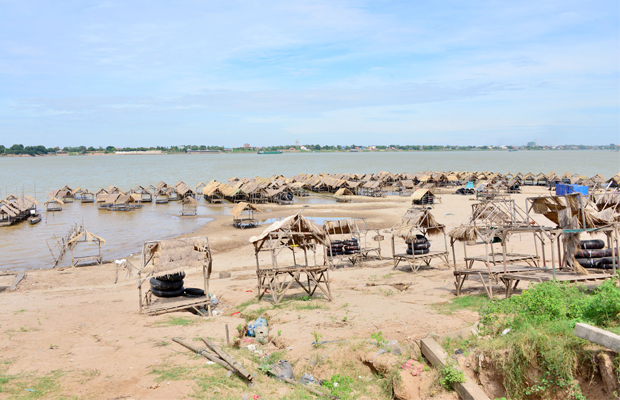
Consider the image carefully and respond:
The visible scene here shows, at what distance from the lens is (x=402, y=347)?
27.3 feet

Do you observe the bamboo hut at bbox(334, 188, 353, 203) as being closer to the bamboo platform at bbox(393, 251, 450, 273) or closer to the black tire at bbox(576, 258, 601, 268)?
the bamboo platform at bbox(393, 251, 450, 273)

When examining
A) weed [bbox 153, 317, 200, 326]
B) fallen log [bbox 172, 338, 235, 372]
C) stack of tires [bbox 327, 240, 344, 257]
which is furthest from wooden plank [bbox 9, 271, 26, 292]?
stack of tires [bbox 327, 240, 344, 257]

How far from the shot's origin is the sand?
25.6 feet

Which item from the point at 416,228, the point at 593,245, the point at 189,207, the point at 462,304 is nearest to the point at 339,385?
the point at 462,304

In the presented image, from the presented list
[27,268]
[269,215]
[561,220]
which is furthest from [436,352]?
[269,215]

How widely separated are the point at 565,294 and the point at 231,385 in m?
6.75

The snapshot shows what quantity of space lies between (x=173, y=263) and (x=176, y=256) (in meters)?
0.29

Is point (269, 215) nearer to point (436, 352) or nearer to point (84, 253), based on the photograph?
point (84, 253)

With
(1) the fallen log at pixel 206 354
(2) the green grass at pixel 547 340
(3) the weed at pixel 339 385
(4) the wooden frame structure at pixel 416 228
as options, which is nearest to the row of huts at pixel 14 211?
(1) the fallen log at pixel 206 354

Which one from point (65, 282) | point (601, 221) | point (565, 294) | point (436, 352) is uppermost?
point (601, 221)

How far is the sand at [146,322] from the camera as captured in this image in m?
7.79

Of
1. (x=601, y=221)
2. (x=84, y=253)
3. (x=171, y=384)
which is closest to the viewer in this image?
(x=171, y=384)

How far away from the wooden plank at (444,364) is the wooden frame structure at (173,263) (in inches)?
283

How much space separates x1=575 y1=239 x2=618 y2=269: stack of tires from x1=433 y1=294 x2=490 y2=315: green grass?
2.78 meters
